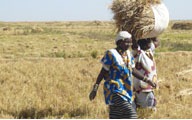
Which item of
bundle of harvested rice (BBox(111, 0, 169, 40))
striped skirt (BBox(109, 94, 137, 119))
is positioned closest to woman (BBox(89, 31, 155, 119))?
striped skirt (BBox(109, 94, 137, 119))

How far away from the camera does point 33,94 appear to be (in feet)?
24.5

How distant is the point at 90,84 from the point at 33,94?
180cm

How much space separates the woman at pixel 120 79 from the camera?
505cm

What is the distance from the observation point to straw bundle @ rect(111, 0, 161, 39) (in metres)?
6.09

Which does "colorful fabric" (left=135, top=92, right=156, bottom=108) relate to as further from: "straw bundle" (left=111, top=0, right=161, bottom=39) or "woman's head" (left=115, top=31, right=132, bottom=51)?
"woman's head" (left=115, top=31, right=132, bottom=51)

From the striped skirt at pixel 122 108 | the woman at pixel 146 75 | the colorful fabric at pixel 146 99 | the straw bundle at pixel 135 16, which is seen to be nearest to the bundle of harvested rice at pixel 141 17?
the straw bundle at pixel 135 16

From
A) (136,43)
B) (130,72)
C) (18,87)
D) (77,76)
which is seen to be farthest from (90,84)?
(130,72)

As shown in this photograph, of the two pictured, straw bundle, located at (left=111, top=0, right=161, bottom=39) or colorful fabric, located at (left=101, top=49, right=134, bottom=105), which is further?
straw bundle, located at (left=111, top=0, right=161, bottom=39)

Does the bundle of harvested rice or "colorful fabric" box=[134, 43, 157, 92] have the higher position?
the bundle of harvested rice

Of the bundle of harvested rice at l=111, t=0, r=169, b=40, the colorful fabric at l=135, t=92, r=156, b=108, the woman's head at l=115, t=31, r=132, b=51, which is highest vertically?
the bundle of harvested rice at l=111, t=0, r=169, b=40

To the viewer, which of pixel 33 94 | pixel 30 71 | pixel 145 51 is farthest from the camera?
pixel 30 71

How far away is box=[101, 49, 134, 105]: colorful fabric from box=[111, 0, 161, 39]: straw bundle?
1111mm

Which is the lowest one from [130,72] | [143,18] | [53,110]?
[53,110]

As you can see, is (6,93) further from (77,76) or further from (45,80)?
(77,76)
